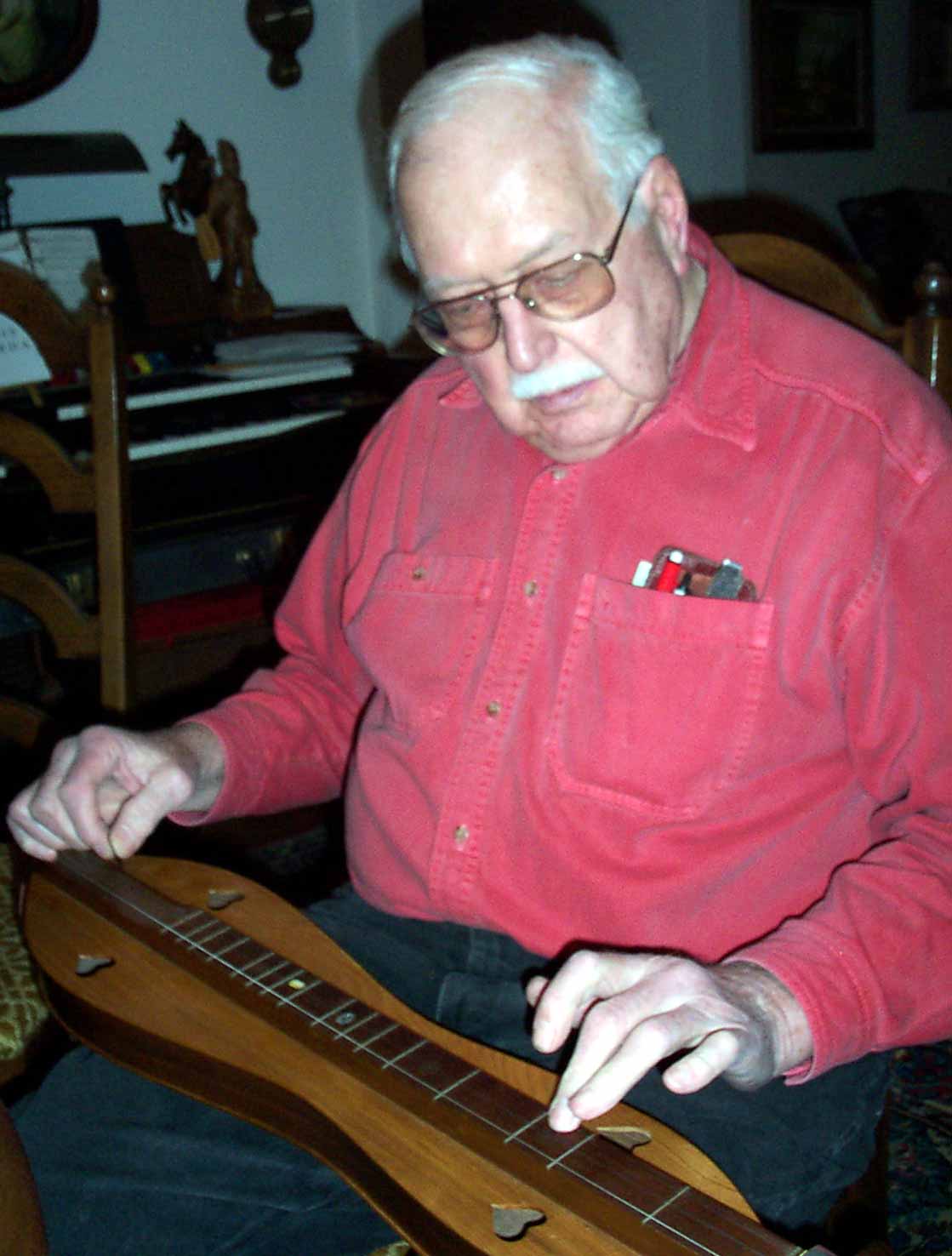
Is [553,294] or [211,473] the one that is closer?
[553,294]

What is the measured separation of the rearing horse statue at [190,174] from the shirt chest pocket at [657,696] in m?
1.80

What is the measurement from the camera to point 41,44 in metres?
2.32

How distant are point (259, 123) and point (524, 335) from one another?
192 cm

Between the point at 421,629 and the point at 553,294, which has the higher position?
the point at 553,294

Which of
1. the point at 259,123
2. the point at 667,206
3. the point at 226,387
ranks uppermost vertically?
the point at 259,123

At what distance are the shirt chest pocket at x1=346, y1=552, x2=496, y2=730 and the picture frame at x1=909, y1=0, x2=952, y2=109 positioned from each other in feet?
10.6

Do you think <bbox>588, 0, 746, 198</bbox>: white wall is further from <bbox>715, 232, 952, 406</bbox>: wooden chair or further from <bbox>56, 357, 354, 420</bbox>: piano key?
<bbox>715, 232, 952, 406</bbox>: wooden chair

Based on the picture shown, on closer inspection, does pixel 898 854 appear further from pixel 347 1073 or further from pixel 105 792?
pixel 105 792

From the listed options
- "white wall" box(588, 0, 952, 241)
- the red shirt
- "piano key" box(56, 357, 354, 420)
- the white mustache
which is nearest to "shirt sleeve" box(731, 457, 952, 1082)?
the red shirt

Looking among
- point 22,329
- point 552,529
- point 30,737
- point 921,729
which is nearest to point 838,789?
point 921,729

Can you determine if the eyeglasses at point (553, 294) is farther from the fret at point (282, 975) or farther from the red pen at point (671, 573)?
the fret at point (282, 975)

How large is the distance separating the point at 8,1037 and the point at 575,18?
2.48 meters

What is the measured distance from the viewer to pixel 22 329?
2.01 meters

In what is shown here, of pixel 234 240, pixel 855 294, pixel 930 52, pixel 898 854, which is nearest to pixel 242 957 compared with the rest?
pixel 898 854
